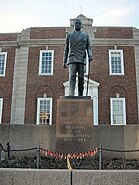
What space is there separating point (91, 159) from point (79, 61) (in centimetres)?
318

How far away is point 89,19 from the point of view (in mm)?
27078

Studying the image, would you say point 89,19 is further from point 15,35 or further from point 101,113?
point 101,113

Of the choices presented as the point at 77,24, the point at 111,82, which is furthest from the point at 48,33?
the point at 77,24

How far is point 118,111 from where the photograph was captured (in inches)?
935

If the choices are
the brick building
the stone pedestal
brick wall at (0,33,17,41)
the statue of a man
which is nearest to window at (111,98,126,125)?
the brick building

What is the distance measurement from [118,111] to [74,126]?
15682mm

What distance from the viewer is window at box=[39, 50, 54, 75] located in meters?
25.6

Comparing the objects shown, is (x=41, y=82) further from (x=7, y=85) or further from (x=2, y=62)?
(x=2, y=62)

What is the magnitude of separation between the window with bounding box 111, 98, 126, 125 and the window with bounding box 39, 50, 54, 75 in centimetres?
621

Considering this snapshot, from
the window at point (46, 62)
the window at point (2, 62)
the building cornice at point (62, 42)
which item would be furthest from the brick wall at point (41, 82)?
the window at point (2, 62)

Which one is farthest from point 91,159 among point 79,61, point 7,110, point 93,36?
point 93,36

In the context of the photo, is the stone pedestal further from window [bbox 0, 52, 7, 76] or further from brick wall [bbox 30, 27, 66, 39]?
window [bbox 0, 52, 7, 76]

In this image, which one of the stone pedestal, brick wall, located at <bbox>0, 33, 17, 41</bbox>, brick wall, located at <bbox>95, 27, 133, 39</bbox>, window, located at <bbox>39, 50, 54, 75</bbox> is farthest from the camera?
brick wall, located at <bbox>0, 33, 17, 41</bbox>

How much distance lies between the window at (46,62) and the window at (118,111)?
621 centimetres
